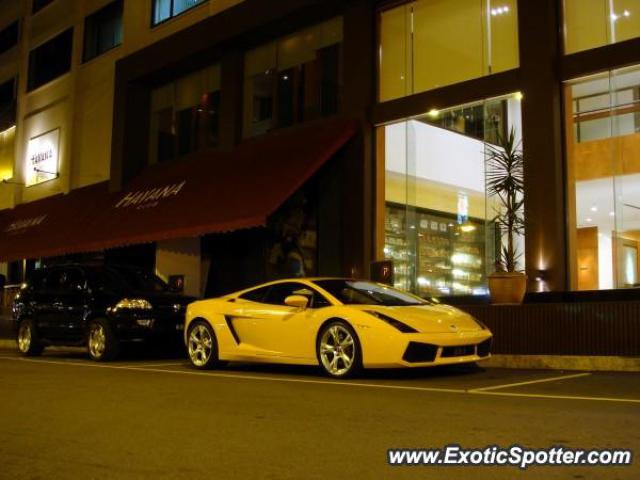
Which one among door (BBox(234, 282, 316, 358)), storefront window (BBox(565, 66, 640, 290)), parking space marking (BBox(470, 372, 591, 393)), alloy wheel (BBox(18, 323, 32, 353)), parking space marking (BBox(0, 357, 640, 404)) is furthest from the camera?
alloy wheel (BBox(18, 323, 32, 353))

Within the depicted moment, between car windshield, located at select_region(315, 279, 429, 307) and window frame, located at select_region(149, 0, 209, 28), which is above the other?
window frame, located at select_region(149, 0, 209, 28)

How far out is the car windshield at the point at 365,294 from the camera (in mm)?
9695

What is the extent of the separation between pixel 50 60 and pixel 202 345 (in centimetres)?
2093

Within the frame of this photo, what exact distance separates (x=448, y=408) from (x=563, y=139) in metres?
8.35

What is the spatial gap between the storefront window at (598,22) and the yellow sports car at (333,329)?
6282 millimetres

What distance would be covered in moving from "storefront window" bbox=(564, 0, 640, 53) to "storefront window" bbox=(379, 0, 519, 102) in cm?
106

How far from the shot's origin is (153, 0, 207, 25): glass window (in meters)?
21.6

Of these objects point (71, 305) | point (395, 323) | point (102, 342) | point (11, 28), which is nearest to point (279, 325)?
point (395, 323)

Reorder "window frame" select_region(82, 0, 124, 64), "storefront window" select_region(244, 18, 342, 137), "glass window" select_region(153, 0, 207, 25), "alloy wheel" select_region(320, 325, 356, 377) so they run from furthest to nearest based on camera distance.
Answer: "window frame" select_region(82, 0, 124, 64) → "glass window" select_region(153, 0, 207, 25) → "storefront window" select_region(244, 18, 342, 137) → "alloy wheel" select_region(320, 325, 356, 377)

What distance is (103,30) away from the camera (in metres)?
25.7

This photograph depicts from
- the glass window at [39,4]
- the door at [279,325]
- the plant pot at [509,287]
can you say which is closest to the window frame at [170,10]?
the glass window at [39,4]

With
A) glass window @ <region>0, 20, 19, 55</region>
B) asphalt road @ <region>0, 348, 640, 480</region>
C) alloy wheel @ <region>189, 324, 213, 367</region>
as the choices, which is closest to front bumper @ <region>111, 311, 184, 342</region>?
alloy wheel @ <region>189, 324, 213, 367</region>

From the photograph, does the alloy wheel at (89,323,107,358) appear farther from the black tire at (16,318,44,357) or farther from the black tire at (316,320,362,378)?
the black tire at (316,320,362,378)

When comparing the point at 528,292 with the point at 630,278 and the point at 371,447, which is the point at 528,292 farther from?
the point at 371,447
